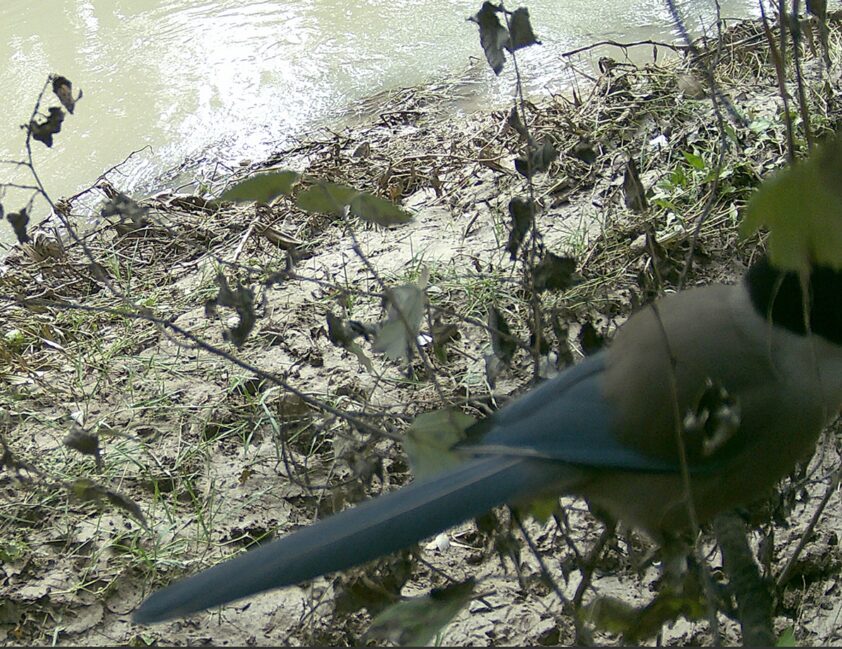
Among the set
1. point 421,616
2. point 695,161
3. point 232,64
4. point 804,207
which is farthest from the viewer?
point 232,64

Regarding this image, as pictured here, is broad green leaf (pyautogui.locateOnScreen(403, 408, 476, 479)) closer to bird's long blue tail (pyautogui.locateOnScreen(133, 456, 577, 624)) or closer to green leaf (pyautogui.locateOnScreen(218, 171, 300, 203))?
bird's long blue tail (pyautogui.locateOnScreen(133, 456, 577, 624))

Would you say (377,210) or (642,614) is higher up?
(377,210)

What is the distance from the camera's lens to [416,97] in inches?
201

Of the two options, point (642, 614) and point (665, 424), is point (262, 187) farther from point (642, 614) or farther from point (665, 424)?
point (642, 614)

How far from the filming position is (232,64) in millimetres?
5699

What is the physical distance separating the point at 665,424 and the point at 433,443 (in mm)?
429

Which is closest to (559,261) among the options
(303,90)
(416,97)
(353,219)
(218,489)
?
(218,489)

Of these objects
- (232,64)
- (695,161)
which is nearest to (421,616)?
(695,161)

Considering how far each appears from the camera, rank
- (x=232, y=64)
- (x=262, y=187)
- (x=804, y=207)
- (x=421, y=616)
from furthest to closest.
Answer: (x=232, y=64), (x=262, y=187), (x=421, y=616), (x=804, y=207)

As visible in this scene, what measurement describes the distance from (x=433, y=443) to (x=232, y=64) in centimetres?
471

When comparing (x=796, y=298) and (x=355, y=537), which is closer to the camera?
(x=355, y=537)

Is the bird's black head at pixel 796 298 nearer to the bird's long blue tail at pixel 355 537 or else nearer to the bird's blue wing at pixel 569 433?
the bird's blue wing at pixel 569 433

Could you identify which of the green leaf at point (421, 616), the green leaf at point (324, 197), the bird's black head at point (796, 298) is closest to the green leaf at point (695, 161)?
the bird's black head at point (796, 298)

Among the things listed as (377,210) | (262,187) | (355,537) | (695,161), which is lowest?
(695,161)
